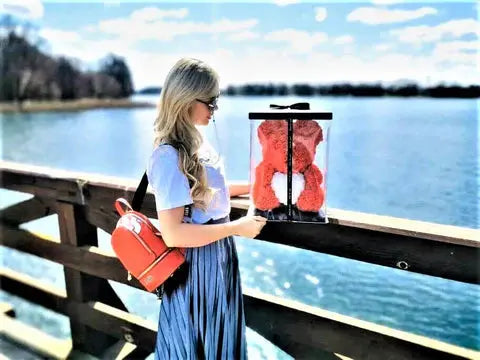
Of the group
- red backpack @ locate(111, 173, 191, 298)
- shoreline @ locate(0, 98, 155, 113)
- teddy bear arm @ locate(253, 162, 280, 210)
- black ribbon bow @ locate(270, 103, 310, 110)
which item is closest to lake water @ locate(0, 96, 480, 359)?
black ribbon bow @ locate(270, 103, 310, 110)

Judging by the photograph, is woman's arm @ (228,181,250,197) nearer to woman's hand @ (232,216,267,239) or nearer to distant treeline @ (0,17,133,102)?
woman's hand @ (232,216,267,239)

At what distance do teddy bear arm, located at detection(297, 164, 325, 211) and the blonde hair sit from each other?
0.30 metres

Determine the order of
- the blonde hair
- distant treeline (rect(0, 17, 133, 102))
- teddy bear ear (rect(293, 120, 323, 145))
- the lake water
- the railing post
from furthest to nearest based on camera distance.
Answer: distant treeline (rect(0, 17, 133, 102)) → the lake water → the railing post → teddy bear ear (rect(293, 120, 323, 145)) → the blonde hair

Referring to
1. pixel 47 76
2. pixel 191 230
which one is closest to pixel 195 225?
pixel 191 230

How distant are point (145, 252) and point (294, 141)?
22.3 inches

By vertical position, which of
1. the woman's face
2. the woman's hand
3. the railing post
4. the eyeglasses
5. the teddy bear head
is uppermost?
the eyeglasses

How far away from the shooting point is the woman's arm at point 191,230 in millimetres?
1536

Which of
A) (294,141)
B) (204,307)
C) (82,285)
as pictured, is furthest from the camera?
(82,285)

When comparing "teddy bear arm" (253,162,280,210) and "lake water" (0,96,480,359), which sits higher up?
"teddy bear arm" (253,162,280,210)

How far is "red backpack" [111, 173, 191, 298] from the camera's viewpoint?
163 centimetres

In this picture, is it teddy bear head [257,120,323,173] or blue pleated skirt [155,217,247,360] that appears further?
blue pleated skirt [155,217,247,360]

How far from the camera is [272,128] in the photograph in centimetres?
162

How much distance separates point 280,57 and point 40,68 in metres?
26.9

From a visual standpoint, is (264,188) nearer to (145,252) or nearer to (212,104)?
(212,104)
